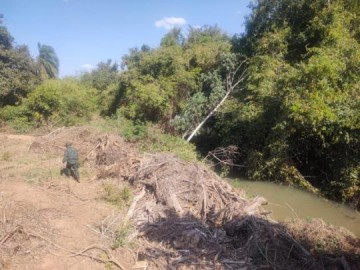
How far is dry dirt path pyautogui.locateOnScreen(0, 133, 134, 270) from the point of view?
20.2ft

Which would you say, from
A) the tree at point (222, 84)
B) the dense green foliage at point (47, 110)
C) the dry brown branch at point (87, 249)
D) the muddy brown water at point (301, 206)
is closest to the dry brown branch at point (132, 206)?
the dry brown branch at point (87, 249)

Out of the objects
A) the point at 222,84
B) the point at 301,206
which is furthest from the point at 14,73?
the point at 301,206

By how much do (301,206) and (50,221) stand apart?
7.58 metres

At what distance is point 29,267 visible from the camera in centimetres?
586

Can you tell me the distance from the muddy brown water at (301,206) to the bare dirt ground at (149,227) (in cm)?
139

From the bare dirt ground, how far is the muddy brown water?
1394 millimetres

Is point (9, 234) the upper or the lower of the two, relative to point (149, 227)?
lower

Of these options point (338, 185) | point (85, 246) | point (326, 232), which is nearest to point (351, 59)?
point (338, 185)

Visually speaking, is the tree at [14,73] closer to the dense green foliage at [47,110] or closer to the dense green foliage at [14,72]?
the dense green foliage at [14,72]

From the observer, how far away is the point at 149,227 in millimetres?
7613

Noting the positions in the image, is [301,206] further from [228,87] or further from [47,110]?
[47,110]

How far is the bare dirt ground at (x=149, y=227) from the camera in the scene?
6.38 meters

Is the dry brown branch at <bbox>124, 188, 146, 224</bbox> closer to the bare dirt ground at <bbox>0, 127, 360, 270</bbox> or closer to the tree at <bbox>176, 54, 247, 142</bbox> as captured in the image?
the bare dirt ground at <bbox>0, 127, 360, 270</bbox>

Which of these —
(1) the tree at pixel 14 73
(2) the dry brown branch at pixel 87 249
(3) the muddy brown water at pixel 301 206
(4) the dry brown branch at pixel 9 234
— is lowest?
(2) the dry brown branch at pixel 87 249
